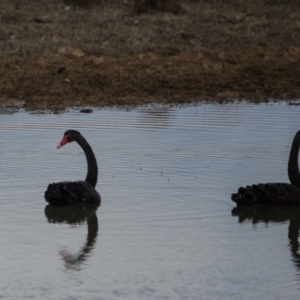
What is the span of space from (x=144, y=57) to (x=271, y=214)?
38.7 ft

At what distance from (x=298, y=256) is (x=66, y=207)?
2733 mm

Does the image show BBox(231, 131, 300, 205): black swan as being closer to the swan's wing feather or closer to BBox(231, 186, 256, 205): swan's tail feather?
BBox(231, 186, 256, 205): swan's tail feather

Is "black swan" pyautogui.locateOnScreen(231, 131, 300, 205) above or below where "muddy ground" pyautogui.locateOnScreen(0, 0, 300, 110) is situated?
below

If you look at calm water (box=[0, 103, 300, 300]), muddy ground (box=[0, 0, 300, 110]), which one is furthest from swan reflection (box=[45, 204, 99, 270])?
muddy ground (box=[0, 0, 300, 110])

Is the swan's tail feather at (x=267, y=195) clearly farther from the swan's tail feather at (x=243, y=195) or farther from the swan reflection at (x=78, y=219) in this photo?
the swan reflection at (x=78, y=219)

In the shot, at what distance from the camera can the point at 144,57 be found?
2139 cm

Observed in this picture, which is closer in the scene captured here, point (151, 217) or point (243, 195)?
point (151, 217)

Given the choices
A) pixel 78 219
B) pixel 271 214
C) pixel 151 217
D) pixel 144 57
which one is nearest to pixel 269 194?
pixel 271 214

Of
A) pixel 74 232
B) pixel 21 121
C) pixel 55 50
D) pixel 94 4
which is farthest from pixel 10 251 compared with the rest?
pixel 94 4

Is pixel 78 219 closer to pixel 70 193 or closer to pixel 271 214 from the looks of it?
pixel 70 193

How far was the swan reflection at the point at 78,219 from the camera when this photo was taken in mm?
8219

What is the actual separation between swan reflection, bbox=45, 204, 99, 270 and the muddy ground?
7309 mm

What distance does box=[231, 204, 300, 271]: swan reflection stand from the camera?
950 centimetres

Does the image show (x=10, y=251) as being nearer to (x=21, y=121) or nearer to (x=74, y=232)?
→ (x=74, y=232)
